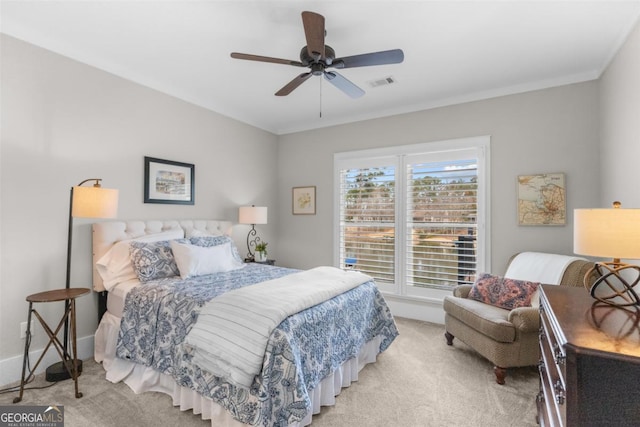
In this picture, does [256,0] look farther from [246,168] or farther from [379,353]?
[379,353]

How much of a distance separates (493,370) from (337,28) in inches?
124

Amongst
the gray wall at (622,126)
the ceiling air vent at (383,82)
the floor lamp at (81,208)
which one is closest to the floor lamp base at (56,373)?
the floor lamp at (81,208)

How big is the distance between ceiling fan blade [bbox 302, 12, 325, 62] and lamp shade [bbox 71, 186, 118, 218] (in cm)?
197

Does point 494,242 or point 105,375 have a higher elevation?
point 494,242

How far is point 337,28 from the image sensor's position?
243 cm

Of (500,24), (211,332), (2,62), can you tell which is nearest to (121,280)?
(211,332)

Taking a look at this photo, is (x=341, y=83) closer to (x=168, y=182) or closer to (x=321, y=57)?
(x=321, y=57)

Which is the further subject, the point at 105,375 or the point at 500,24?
the point at 105,375

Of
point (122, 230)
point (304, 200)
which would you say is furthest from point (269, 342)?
point (304, 200)

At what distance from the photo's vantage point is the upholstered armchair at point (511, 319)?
8.05 ft

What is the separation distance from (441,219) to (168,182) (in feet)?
10.9

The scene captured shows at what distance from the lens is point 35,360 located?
8.41ft

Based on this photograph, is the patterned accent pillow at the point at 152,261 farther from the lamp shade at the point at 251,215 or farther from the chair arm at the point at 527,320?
the chair arm at the point at 527,320

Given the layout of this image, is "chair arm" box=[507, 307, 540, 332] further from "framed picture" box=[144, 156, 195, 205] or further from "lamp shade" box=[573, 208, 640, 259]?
"framed picture" box=[144, 156, 195, 205]
